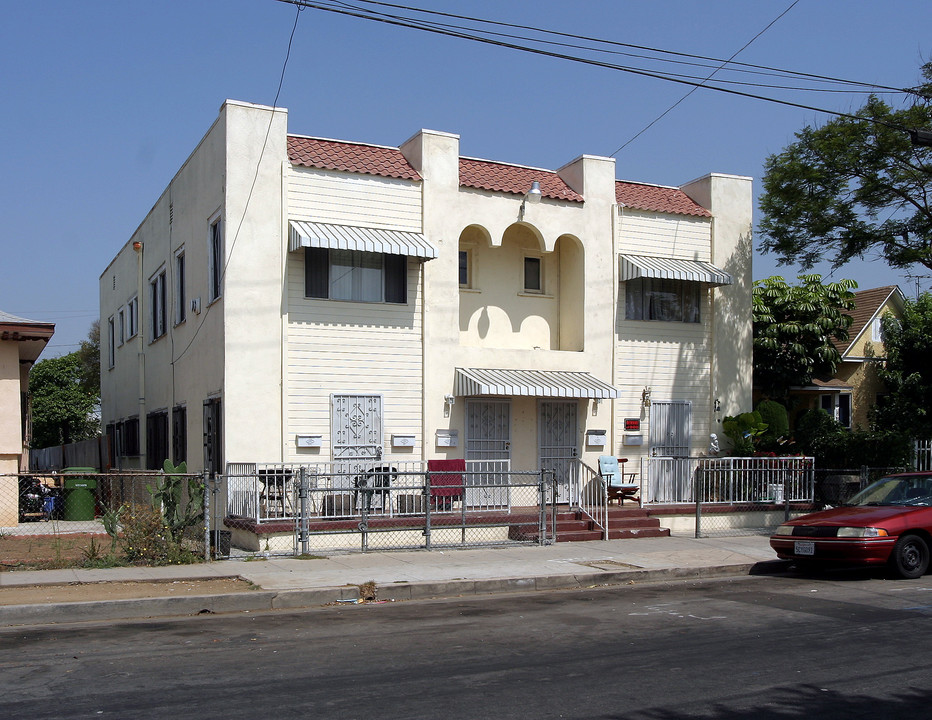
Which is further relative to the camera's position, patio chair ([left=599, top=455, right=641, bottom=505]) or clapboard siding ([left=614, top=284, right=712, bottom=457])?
clapboard siding ([left=614, top=284, right=712, bottom=457])

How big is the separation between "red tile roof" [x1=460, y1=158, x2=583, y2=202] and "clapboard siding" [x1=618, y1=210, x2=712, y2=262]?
1.39 meters

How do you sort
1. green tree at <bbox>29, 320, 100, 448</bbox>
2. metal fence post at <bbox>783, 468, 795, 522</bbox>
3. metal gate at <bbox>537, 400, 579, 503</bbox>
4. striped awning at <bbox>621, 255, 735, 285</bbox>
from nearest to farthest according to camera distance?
metal fence post at <bbox>783, 468, 795, 522</bbox>, metal gate at <bbox>537, 400, 579, 503</bbox>, striped awning at <bbox>621, 255, 735, 285</bbox>, green tree at <bbox>29, 320, 100, 448</bbox>

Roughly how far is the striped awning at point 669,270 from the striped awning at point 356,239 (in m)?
4.57

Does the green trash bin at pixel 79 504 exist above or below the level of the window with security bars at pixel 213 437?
below

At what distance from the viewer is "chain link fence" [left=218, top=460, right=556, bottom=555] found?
15.0m

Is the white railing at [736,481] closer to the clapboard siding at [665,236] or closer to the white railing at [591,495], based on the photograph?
the white railing at [591,495]

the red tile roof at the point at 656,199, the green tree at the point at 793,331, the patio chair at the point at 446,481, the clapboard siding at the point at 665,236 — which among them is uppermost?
the red tile roof at the point at 656,199

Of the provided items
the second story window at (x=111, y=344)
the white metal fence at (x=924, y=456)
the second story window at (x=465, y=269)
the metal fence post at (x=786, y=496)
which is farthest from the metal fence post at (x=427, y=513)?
the second story window at (x=111, y=344)

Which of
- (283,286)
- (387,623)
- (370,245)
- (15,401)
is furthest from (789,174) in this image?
(15,401)

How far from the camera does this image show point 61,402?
49.0 meters

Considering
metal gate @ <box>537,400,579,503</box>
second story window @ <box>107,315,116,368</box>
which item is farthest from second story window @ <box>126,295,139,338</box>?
metal gate @ <box>537,400,579,503</box>

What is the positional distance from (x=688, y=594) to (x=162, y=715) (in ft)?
24.7

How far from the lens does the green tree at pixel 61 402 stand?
48719 mm

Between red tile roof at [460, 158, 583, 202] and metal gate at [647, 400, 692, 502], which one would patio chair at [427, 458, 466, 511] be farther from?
red tile roof at [460, 158, 583, 202]
